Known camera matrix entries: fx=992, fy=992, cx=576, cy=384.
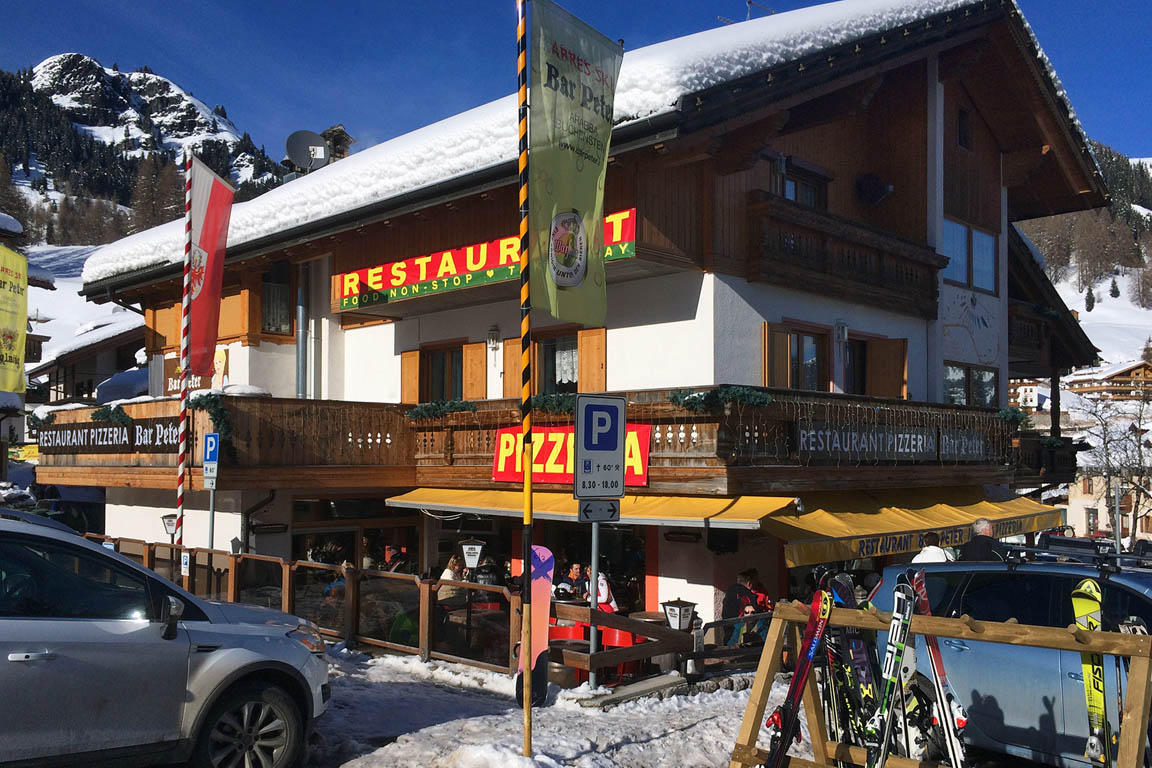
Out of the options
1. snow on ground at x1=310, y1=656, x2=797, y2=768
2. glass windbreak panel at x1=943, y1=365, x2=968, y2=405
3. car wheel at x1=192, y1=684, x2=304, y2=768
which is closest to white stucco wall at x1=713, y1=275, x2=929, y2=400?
glass windbreak panel at x1=943, y1=365, x2=968, y2=405

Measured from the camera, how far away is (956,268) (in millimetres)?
21047

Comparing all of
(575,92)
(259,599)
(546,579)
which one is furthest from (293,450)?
(575,92)

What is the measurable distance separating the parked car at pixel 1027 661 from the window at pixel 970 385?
1195 centimetres

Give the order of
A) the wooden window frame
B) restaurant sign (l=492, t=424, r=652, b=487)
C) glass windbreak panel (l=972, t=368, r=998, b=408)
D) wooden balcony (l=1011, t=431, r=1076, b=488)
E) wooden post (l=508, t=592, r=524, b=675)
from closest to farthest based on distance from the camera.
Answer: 1. wooden post (l=508, t=592, r=524, b=675)
2. restaurant sign (l=492, t=424, r=652, b=487)
3. the wooden window frame
4. glass windbreak panel (l=972, t=368, r=998, b=408)
5. wooden balcony (l=1011, t=431, r=1076, b=488)

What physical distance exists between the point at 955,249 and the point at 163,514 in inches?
699

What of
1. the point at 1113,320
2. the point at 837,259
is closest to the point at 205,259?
the point at 837,259

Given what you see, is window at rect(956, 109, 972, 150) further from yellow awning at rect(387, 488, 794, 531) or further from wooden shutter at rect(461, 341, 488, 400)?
yellow awning at rect(387, 488, 794, 531)

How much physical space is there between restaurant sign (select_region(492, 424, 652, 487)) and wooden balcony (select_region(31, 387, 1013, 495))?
0.05 metres

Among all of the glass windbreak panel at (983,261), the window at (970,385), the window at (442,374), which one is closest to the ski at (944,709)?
the window at (442,374)

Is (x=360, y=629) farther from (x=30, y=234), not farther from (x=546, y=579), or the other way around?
(x=30, y=234)

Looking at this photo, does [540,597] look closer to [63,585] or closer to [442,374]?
[63,585]

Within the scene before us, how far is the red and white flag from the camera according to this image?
14500 mm

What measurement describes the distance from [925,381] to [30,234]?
170 metres

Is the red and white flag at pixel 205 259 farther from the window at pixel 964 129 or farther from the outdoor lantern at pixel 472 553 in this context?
the window at pixel 964 129
